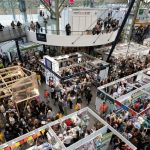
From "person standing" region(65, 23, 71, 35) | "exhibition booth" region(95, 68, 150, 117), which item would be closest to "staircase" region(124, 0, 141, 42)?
"person standing" region(65, 23, 71, 35)

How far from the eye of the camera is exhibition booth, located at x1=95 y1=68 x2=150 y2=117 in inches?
356

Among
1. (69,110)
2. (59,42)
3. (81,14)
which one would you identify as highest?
(81,14)

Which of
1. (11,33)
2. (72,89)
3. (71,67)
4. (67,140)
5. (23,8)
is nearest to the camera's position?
(67,140)

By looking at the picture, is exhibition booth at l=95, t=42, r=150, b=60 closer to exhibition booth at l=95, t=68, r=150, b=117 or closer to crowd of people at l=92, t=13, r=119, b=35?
crowd of people at l=92, t=13, r=119, b=35

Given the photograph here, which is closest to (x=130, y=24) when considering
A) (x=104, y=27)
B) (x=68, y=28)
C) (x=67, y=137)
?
(x=104, y=27)

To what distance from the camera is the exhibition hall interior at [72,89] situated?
709 centimetres

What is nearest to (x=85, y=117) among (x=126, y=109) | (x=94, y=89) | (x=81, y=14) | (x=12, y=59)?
(x=126, y=109)

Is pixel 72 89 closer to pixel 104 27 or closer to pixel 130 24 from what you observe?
pixel 104 27

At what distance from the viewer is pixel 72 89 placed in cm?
1127

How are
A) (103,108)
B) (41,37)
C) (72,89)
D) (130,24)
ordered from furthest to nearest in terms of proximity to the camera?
1. (130,24)
2. (41,37)
3. (72,89)
4. (103,108)

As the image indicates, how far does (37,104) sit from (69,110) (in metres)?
2.18

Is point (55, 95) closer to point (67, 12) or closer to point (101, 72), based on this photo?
point (101, 72)

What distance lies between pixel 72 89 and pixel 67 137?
15.2ft

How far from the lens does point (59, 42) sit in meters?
14.8
